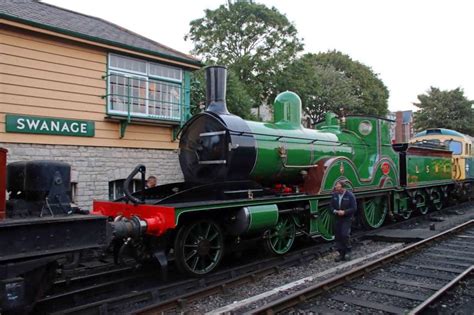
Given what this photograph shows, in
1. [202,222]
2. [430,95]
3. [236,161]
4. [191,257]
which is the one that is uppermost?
[430,95]

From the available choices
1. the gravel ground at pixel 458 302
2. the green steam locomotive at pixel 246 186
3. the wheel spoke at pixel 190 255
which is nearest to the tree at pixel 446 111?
the green steam locomotive at pixel 246 186

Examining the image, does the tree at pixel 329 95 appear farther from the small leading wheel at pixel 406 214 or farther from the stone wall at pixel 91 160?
the stone wall at pixel 91 160

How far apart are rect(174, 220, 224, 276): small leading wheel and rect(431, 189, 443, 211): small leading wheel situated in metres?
10.4

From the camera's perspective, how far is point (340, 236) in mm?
7828

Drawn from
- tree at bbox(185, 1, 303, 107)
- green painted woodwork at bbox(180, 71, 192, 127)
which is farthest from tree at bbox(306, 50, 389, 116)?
green painted woodwork at bbox(180, 71, 192, 127)

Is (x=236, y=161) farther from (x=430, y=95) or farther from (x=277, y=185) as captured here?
(x=430, y=95)

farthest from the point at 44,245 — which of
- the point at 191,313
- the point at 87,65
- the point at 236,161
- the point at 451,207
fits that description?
the point at 451,207

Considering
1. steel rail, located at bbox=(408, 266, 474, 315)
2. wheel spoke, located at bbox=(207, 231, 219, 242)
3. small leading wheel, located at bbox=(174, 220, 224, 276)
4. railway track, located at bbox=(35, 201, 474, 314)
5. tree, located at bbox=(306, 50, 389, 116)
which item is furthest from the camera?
tree, located at bbox=(306, 50, 389, 116)

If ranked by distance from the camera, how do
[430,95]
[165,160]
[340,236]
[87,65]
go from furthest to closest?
[430,95], [165,160], [87,65], [340,236]

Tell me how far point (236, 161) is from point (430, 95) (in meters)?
37.5

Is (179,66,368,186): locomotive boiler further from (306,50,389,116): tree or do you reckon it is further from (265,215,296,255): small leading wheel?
(306,50,389,116): tree

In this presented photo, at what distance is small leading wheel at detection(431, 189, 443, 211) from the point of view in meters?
14.7

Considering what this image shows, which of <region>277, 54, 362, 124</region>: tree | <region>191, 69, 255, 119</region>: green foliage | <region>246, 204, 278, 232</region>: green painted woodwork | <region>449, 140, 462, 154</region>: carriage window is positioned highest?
<region>277, 54, 362, 124</region>: tree

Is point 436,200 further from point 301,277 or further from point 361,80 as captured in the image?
point 361,80
